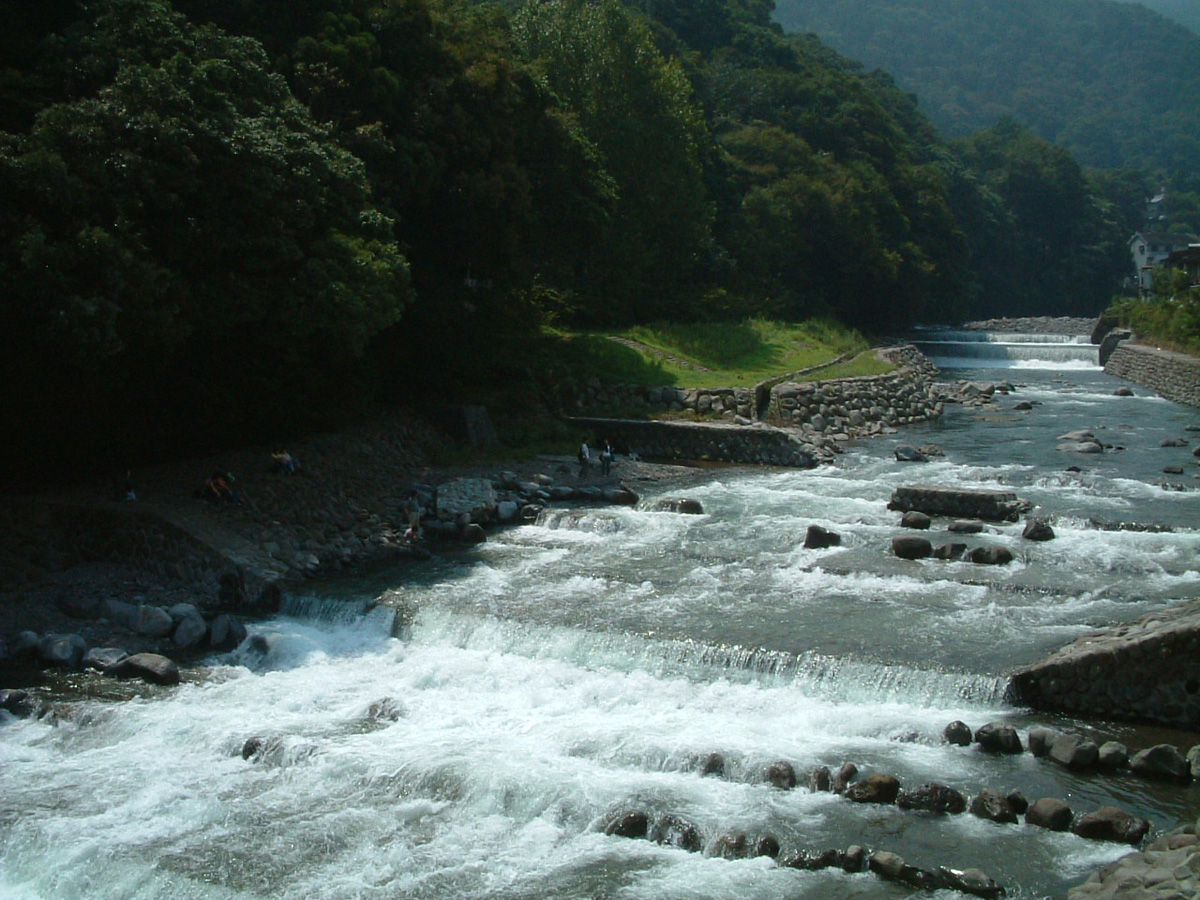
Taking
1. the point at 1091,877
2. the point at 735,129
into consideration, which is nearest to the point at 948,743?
the point at 1091,877

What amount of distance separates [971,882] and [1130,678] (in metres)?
5.01

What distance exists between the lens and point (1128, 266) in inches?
4173

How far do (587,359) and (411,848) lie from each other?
90.0ft

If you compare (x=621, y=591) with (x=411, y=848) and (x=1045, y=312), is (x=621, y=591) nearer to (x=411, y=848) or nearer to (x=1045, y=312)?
(x=411, y=848)

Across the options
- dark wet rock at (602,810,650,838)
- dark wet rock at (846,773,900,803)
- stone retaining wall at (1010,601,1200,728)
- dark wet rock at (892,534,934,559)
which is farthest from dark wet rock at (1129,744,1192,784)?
dark wet rock at (892,534,934,559)

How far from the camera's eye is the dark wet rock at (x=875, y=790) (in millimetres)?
12734

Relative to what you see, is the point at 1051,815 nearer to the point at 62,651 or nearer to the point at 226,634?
the point at 226,634

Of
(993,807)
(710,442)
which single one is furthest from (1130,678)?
(710,442)

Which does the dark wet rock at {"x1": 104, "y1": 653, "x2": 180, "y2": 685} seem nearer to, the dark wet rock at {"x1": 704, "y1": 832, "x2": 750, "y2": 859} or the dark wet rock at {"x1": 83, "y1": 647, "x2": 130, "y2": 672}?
the dark wet rock at {"x1": 83, "y1": 647, "x2": 130, "y2": 672}

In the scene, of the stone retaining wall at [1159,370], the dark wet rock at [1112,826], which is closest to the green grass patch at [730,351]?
the stone retaining wall at [1159,370]

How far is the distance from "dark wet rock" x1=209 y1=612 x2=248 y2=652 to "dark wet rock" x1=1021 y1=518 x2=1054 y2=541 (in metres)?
14.7

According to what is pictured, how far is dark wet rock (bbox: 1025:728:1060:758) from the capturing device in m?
13.7

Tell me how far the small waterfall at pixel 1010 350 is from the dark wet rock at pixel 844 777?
5140cm

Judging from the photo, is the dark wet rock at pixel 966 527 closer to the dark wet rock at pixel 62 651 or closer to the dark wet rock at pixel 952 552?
the dark wet rock at pixel 952 552
